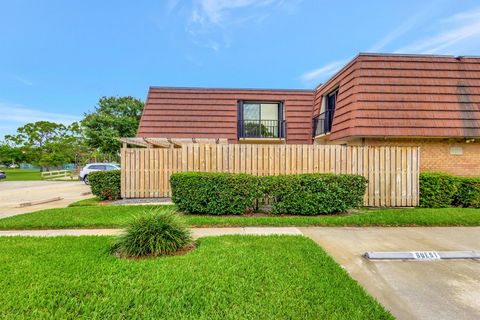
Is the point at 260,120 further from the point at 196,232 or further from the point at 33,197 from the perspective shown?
the point at 33,197

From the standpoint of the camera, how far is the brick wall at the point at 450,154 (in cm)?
953

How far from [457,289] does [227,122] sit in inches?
486

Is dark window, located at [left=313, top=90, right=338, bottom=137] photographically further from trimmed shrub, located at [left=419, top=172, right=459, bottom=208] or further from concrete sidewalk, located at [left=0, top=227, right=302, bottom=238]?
concrete sidewalk, located at [left=0, top=227, right=302, bottom=238]

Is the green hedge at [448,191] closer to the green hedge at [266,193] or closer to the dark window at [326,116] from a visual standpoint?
the green hedge at [266,193]

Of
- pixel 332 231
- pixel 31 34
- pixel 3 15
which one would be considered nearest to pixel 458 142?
pixel 332 231

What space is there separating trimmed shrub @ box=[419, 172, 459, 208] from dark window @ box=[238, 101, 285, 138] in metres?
8.29

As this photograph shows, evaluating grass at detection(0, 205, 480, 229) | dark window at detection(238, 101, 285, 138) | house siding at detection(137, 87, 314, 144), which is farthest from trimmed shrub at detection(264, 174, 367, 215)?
dark window at detection(238, 101, 285, 138)

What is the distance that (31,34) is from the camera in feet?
43.7

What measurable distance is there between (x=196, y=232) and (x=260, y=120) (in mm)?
11209

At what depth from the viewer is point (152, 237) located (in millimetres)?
4105

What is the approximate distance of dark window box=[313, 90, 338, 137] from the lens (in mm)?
12859

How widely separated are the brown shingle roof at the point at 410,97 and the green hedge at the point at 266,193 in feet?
11.1

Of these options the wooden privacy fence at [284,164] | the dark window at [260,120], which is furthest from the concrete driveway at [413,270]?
the dark window at [260,120]

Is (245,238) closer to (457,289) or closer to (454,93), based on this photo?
(457,289)
